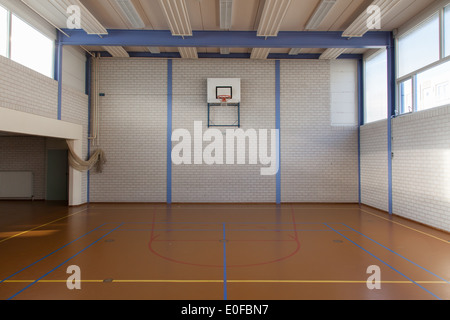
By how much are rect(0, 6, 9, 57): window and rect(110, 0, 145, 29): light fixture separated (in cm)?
240

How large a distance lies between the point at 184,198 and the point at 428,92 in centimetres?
792

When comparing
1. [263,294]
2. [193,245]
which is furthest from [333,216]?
[263,294]

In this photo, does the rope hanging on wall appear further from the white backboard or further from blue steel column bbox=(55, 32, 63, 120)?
the white backboard

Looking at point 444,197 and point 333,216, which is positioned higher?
point 444,197

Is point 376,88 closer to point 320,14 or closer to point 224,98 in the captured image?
point 320,14

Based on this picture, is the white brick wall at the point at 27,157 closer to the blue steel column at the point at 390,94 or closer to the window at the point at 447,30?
the blue steel column at the point at 390,94

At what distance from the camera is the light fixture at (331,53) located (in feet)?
30.0

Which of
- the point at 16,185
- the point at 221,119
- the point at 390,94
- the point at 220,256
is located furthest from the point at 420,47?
the point at 16,185

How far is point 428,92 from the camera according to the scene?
694cm

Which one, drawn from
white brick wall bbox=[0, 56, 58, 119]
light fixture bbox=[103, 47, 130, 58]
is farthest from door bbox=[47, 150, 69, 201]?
light fixture bbox=[103, 47, 130, 58]

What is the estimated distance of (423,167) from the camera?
6727 millimetres

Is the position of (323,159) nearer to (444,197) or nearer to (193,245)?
(444,197)

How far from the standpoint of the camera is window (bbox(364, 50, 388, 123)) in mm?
8883

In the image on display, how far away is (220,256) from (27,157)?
992 centimetres
